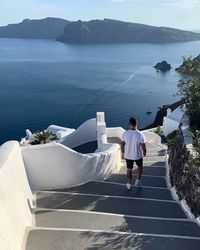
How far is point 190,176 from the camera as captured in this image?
628cm

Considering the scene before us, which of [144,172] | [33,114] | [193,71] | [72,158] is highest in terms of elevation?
[193,71]

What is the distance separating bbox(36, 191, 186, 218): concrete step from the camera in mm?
6441

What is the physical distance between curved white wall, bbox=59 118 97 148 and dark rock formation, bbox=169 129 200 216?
645cm

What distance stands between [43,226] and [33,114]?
178 ft

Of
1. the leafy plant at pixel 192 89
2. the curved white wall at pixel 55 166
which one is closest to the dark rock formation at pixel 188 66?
the leafy plant at pixel 192 89

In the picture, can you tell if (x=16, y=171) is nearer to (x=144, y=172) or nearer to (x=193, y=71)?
(x=144, y=172)

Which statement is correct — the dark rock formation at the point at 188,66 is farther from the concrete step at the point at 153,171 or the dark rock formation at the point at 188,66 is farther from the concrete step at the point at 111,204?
the concrete step at the point at 111,204

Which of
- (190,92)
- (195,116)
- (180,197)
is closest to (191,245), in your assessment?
(180,197)

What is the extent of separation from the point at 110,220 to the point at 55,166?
179 cm

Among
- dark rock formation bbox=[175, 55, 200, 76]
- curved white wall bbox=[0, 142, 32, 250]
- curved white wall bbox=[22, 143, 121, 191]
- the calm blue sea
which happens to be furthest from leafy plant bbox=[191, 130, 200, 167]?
the calm blue sea

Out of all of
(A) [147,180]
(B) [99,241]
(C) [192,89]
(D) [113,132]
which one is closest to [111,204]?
(B) [99,241]

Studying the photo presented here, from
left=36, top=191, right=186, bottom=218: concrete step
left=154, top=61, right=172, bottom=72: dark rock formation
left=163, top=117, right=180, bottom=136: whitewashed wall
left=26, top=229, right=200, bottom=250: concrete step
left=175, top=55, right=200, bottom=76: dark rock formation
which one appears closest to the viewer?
left=26, top=229, right=200, bottom=250: concrete step

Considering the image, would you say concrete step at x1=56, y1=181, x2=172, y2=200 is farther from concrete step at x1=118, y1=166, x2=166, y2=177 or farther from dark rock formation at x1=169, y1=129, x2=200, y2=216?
concrete step at x1=118, y1=166, x2=166, y2=177

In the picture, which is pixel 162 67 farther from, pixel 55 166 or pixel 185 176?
pixel 185 176
